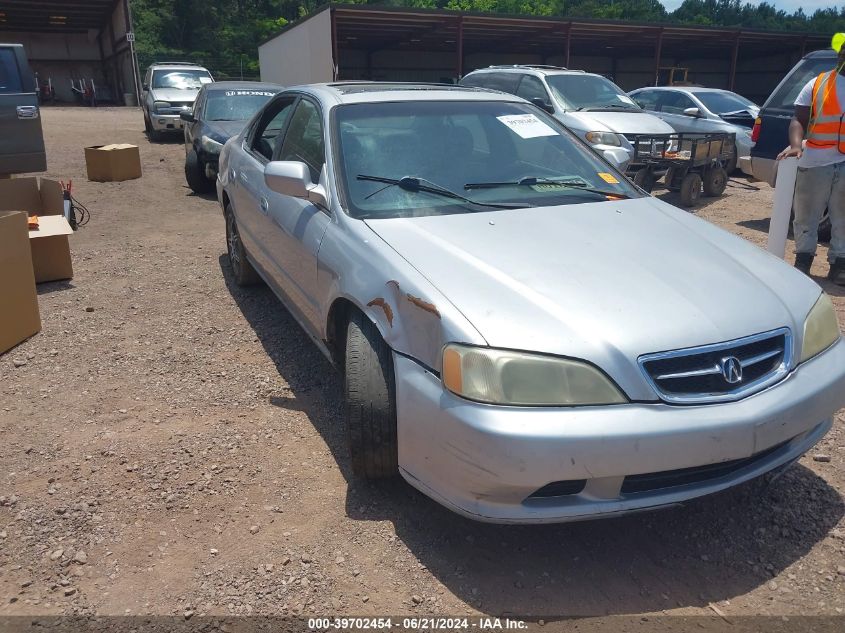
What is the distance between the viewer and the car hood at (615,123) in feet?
31.1

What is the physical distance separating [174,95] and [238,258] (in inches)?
537

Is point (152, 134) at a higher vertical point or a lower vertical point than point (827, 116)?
lower

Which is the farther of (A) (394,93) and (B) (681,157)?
(B) (681,157)

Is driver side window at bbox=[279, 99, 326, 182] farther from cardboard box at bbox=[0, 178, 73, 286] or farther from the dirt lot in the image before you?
cardboard box at bbox=[0, 178, 73, 286]

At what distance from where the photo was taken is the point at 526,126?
12.7 feet

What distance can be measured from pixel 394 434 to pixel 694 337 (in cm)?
Result: 113

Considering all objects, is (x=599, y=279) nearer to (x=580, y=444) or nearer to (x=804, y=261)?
(x=580, y=444)

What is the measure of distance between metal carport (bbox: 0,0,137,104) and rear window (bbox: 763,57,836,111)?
32117 millimetres

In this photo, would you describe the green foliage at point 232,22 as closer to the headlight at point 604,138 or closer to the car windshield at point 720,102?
the car windshield at point 720,102

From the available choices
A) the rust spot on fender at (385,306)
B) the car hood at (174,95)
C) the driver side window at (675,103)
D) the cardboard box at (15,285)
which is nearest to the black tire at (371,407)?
the rust spot on fender at (385,306)

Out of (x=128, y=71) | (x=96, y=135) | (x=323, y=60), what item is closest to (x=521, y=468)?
(x=96, y=135)

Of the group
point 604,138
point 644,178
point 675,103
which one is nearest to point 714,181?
point 644,178

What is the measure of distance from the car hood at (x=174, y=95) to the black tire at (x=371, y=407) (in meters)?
16.2

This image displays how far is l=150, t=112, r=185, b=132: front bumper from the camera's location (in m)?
16.7
